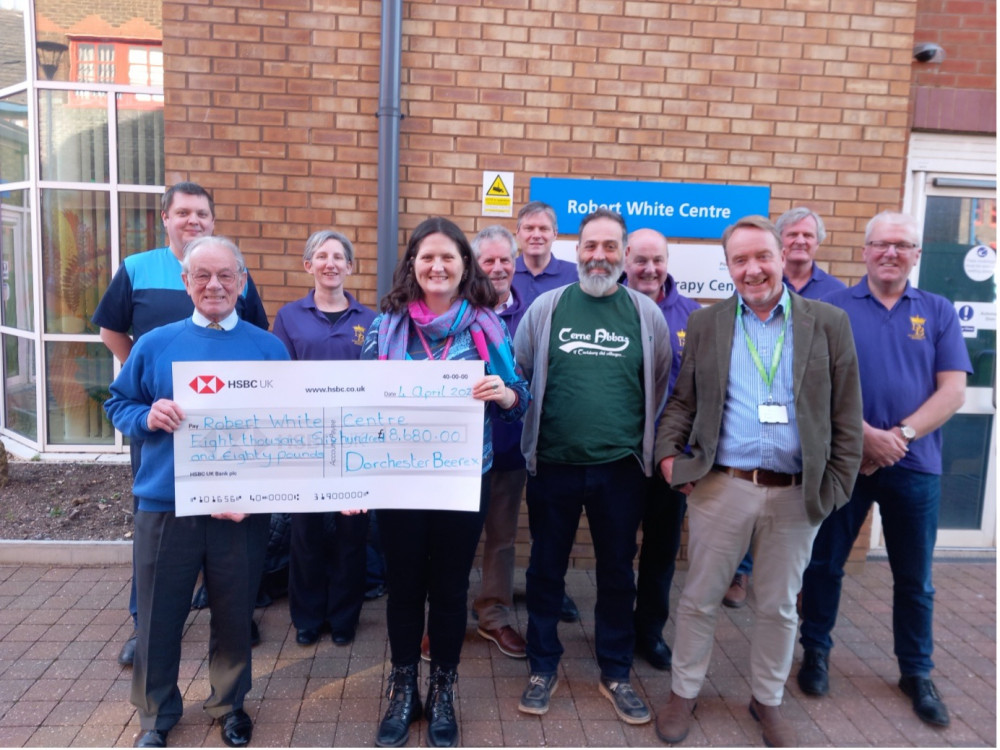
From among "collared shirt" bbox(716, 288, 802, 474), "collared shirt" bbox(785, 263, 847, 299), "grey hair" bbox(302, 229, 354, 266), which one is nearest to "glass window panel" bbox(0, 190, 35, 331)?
"grey hair" bbox(302, 229, 354, 266)

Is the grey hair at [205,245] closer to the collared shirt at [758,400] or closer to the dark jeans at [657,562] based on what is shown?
the collared shirt at [758,400]

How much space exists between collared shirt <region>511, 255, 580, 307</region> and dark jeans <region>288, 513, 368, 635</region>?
1491 mm

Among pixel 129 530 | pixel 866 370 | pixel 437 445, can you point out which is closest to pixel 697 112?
pixel 866 370

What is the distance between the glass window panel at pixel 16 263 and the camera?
6.32 metres

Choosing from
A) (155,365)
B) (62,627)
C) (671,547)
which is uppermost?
(155,365)

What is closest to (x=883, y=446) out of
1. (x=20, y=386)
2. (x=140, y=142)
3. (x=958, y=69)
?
(x=958, y=69)

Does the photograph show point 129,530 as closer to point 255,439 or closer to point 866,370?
point 255,439

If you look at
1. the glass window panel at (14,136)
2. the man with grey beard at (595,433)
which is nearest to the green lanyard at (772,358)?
the man with grey beard at (595,433)

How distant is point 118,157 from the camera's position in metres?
5.96

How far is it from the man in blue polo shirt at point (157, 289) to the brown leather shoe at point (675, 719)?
2559 mm

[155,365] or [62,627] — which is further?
[62,627]

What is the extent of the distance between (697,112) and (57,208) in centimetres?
554

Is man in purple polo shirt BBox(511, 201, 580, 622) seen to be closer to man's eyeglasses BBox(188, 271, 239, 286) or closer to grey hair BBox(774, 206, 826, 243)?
grey hair BBox(774, 206, 826, 243)

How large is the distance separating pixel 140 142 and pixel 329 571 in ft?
14.8
